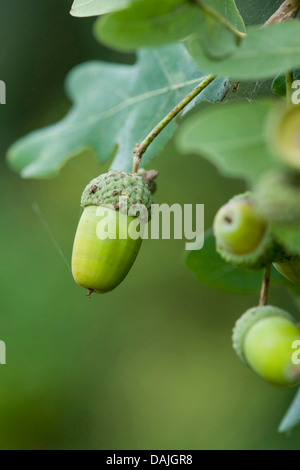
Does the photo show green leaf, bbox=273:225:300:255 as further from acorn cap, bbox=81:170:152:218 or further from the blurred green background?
the blurred green background

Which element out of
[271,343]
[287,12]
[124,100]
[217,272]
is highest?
[124,100]

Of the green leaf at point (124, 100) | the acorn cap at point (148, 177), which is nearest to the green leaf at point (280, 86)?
the green leaf at point (124, 100)

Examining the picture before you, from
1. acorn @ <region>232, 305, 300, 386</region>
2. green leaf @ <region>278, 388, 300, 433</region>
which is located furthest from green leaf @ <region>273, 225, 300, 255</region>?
green leaf @ <region>278, 388, 300, 433</region>

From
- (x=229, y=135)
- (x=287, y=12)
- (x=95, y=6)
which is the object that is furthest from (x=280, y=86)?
(x=229, y=135)

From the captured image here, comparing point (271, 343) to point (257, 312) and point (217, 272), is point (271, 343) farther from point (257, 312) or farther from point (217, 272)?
point (217, 272)

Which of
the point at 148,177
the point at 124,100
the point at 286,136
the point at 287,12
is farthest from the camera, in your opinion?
the point at 124,100

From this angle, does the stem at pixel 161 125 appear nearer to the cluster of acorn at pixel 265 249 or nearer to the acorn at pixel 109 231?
the acorn at pixel 109 231
